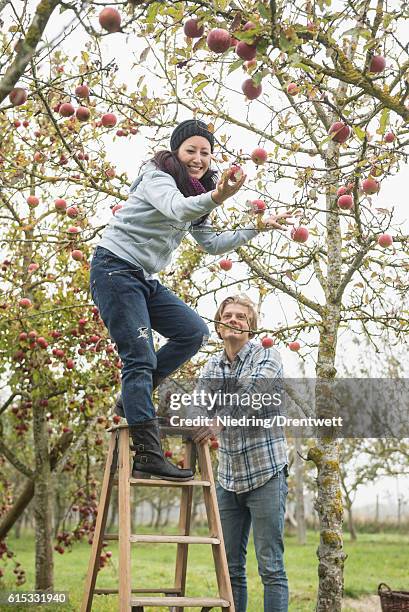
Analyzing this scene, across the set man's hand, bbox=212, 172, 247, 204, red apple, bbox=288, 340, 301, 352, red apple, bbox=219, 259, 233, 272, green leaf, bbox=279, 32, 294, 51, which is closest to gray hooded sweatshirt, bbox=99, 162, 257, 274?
man's hand, bbox=212, 172, 247, 204

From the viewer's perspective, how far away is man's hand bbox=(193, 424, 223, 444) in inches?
138

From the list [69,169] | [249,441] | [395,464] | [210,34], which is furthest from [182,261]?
[395,464]

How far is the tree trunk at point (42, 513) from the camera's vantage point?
7230 mm

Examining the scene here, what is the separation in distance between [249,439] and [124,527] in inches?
33.3

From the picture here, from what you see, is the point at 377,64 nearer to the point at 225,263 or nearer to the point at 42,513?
the point at 225,263

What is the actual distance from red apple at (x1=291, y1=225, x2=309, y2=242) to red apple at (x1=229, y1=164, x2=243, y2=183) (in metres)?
0.92

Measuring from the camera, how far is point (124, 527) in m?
3.07

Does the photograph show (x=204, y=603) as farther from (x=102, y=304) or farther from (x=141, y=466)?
(x=102, y=304)

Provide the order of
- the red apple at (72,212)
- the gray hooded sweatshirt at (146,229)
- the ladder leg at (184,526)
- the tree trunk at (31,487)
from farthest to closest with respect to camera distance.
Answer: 1. the tree trunk at (31,487)
2. the red apple at (72,212)
3. the ladder leg at (184,526)
4. the gray hooded sweatshirt at (146,229)

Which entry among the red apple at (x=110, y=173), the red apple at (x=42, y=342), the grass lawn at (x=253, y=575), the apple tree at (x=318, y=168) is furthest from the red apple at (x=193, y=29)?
the grass lawn at (x=253, y=575)

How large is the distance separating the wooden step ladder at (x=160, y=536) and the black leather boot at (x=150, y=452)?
58mm

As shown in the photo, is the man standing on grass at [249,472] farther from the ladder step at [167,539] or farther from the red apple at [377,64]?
the red apple at [377,64]

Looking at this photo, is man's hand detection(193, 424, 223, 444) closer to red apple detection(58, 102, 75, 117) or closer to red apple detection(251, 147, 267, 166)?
red apple detection(251, 147, 267, 166)

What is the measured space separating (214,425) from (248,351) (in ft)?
1.72
